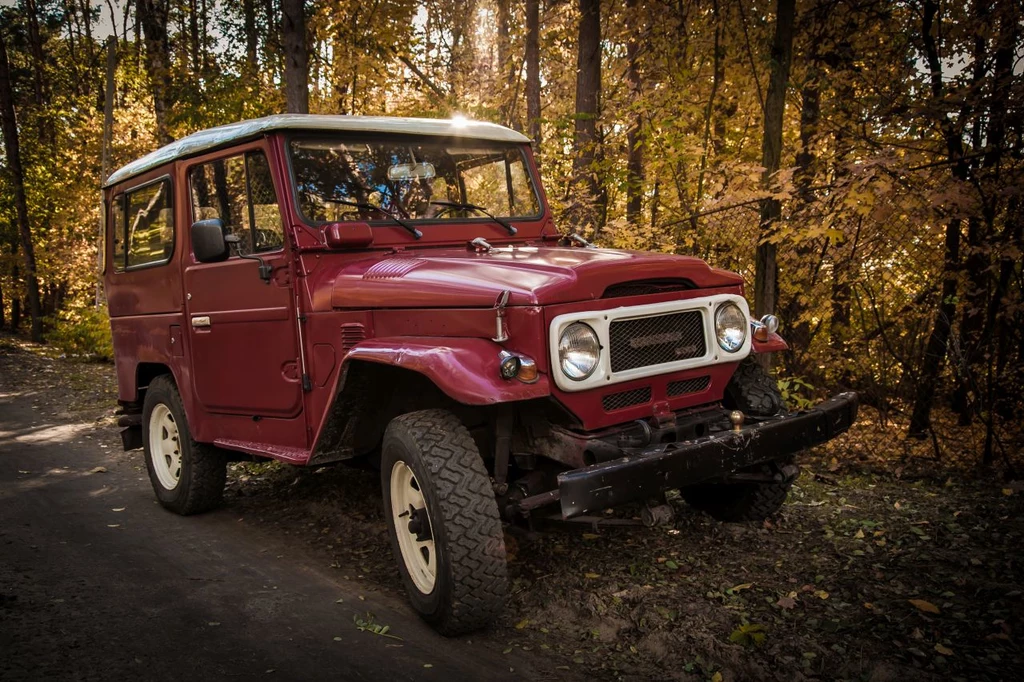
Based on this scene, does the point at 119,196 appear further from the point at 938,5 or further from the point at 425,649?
the point at 938,5

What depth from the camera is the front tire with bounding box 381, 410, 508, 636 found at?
3.19 metres

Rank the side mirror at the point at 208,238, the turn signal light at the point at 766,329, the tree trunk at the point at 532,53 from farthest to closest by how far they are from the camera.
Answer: the tree trunk at the point at 532,53 < the side mirror at the point at 208,238 < the turn signal light at the point at 766,329

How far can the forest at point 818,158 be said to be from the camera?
552 centimetres

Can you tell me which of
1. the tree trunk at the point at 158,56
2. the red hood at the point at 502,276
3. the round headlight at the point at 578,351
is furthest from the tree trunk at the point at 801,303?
the tree trunk at the point at 158,56

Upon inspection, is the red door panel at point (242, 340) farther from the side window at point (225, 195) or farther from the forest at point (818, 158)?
the forest at point (818, 158)

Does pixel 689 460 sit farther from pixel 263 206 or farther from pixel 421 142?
pixel 263 206

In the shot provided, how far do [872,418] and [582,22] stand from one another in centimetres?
630

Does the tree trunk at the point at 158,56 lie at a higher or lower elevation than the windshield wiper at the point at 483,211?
higher

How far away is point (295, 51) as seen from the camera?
10.1 meters

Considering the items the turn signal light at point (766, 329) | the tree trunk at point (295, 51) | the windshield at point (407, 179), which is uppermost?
the tree trunk at point (295, 51)

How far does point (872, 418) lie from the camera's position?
6480mm

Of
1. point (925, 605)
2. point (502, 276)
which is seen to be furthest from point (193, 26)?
point (925, 605)

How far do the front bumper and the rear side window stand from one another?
11.5 feet

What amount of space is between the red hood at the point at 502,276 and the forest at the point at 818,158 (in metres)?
2.64
